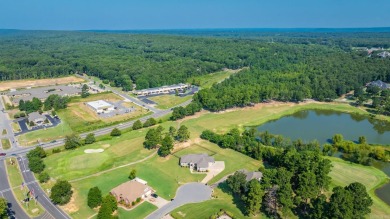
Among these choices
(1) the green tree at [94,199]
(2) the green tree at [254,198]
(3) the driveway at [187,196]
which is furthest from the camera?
(1) the green tree at [94,199]

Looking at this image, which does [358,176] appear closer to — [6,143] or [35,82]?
[6,143]

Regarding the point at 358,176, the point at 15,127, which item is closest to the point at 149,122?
the point at 15,127

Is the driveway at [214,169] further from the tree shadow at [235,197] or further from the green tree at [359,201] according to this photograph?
the green tree at [359,201]

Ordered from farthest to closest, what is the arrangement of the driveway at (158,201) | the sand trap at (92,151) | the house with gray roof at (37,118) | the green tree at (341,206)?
the house with gray roof at (37,118)
the sand trap at (92,151)
the driveway at (158,201)
the green tree at (341,206)

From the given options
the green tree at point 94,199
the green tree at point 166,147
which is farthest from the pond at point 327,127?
the green tree at point 94,199

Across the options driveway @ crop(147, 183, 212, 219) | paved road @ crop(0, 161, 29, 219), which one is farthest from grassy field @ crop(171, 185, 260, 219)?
paved road @ crop(0, 161, 29, 219)
